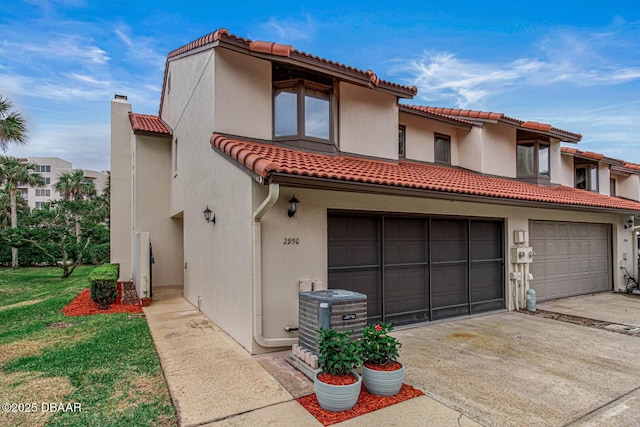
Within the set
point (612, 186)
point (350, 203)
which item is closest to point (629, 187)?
point (612, 186)

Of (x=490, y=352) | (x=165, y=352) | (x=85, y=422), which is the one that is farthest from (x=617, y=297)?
(x=85, y=422)

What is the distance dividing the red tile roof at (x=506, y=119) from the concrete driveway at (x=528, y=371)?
21.8 ft

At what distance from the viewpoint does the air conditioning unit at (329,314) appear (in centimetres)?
486

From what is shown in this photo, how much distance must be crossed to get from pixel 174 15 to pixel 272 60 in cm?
724

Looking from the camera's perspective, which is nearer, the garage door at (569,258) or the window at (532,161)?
the garage door at (569,258)

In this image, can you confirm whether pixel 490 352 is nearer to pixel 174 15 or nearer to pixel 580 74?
pixel 174 15

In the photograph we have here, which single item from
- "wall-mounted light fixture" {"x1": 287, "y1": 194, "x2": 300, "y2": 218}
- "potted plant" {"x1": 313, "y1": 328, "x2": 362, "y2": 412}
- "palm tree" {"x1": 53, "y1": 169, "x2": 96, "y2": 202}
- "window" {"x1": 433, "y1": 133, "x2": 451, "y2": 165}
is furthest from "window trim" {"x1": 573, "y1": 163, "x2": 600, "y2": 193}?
"palm tree" {"x1": 53, "y1": 169, "x2": 96, "y2": 202}

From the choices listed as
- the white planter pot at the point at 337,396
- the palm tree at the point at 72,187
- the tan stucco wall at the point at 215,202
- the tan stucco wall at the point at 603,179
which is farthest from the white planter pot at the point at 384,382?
the palm tree at the point at 72,187

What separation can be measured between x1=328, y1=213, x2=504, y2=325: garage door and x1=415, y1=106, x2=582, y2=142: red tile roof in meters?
3.94

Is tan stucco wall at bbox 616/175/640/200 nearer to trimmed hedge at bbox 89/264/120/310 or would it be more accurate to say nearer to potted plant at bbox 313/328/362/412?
potted plant at bbox 313/328/362/412

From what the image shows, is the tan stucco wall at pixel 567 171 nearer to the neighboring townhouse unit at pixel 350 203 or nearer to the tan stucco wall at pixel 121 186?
the neighboring townhouse unit at pixel 350 203

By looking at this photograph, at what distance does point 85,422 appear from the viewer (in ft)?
11.9

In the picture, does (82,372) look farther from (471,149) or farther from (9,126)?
(9,126)

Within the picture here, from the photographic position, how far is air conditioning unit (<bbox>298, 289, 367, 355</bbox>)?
486 cm
